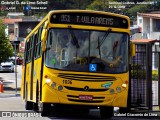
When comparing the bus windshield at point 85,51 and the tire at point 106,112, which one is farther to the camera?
the tire at point 106,112

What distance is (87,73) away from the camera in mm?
16828

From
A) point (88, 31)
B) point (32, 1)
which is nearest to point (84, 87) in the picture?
point (88, 31)

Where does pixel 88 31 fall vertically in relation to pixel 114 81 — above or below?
above

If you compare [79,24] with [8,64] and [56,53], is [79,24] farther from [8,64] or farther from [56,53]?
[8,64]

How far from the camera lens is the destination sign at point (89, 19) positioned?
17188mm

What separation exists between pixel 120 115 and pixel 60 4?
401 feet

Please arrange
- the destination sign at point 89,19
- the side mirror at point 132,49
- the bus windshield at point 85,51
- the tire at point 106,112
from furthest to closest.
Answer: the tire at point 106,112 < the side mirror at point 132,49 < the destination sign at point 89,19 < the bus windshield at point 85,51

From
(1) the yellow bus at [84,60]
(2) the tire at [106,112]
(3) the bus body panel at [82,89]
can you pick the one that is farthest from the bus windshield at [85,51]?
(2) the tire at [106,112]

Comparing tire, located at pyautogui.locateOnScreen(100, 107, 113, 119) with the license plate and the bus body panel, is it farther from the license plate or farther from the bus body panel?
the license plate

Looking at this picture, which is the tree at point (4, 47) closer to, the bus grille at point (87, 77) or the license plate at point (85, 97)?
the bus grille at point (87, 77)

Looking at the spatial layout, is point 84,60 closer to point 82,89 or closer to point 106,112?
point 82,89

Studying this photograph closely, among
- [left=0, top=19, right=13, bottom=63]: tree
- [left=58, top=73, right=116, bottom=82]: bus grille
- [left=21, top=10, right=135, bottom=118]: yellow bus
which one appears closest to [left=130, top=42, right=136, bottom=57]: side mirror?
[left=21, top=10, right=135, bottom=118]: yellow bus

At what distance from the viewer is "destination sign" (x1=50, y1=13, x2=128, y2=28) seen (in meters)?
17.2

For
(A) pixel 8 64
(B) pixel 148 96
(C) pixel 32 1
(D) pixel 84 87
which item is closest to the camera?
(D) pixel 84 87
